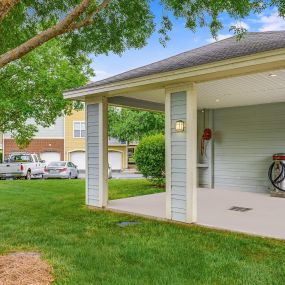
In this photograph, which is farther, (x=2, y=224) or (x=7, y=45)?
(x=7, y=45)

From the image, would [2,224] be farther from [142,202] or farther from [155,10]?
[155,10]

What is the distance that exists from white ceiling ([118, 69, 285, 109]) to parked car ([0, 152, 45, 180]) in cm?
1139

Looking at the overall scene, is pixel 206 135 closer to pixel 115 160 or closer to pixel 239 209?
pixel 239 209

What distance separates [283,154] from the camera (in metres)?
9.16

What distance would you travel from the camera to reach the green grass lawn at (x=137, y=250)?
146 inches

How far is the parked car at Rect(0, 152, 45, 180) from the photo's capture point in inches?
715

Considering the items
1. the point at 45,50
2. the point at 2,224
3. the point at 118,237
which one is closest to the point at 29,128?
the point at 45,50

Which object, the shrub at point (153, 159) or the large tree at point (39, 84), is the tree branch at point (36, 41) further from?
the large tree at point (39, 84)

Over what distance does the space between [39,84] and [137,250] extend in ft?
41.2

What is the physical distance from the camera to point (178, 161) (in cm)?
620

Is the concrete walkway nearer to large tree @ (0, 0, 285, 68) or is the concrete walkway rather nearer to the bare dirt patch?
the bare dirt patch

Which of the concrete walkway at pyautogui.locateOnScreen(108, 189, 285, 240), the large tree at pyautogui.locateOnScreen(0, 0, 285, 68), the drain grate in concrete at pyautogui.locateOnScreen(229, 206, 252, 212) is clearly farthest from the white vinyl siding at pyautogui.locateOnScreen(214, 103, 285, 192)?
the large tree at pyautogui.locateOnScreen(0, 0, 285, 68)

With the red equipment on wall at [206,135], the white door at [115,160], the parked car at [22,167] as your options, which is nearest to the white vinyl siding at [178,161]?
the red equipment on wall at [206,135]

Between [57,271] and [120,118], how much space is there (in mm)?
24749
